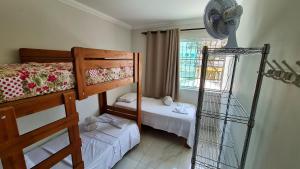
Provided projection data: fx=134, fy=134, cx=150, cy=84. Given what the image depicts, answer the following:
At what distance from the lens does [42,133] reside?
3.17ft

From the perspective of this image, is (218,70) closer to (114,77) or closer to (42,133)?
(114,77)

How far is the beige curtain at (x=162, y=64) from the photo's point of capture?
3061mm

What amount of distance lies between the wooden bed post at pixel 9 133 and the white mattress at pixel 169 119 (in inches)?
77.9

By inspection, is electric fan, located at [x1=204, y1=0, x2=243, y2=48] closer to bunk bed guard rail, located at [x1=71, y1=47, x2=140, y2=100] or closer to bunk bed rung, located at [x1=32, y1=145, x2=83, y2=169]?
bunk bed guard rail, located at [x1=71, y1=47, x2=140, y2=100]


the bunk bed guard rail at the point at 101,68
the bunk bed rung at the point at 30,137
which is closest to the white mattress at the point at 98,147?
the bunk bed rung at the point at 30,137

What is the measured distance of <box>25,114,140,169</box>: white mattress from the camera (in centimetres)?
156

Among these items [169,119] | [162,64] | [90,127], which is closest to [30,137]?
[90,127]

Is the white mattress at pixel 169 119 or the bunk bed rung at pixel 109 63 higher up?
the bunk bed rung at pixel 109 63

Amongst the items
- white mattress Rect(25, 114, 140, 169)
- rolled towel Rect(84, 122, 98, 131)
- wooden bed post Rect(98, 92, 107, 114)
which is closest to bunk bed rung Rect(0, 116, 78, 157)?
white mattress Rect(25, 114, 140, 169)

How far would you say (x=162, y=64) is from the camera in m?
3.27

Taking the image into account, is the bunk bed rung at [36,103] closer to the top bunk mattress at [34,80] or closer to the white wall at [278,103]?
the top bunk mattress at [34,80]

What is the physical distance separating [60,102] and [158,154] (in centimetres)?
178

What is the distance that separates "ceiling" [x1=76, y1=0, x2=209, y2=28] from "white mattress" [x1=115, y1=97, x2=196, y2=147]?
6.04 feet

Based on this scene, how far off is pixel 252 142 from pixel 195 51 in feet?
8.26
